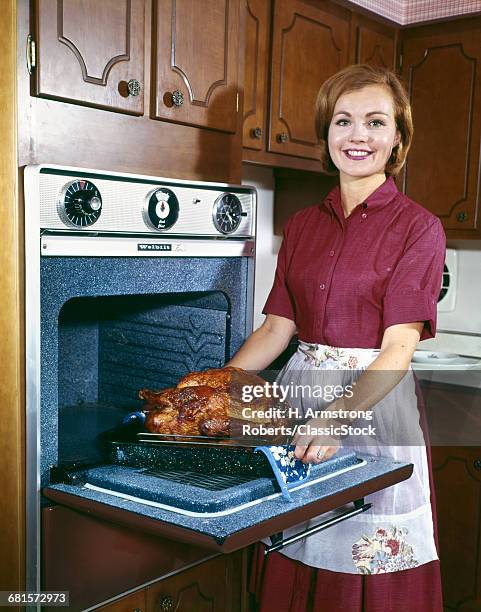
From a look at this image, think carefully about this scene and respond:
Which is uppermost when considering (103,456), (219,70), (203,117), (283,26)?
(283,26)

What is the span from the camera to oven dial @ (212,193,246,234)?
150 centimetres

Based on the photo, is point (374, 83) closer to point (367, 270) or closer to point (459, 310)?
point (367, 270)

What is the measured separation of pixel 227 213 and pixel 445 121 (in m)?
1.34

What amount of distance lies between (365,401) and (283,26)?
1244mm

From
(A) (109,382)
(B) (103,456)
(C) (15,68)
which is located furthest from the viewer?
(A) (109,382)

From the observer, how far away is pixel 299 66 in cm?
216

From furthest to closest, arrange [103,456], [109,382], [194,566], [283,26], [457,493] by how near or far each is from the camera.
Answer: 1. [457,493]
2. [283,26]
3. [109,382]
4. [194,566]
5. [103,456]

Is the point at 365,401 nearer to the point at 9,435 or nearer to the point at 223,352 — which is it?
the point at 223,352

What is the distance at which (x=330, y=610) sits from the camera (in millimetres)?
1488

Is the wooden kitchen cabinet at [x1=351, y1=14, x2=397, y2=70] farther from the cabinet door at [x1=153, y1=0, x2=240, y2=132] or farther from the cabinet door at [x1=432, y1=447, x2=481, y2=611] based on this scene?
the cabinet door at [x1=432, y1=447, x2=481, y2=611]

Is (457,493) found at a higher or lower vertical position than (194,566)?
lower

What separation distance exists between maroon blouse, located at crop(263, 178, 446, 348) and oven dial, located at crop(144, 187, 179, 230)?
354 millimetres

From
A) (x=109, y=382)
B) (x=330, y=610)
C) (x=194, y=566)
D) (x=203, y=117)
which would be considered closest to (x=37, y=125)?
(x=203, y=117)

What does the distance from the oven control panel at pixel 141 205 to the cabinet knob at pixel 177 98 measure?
169mm
